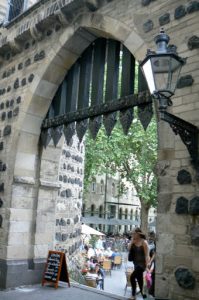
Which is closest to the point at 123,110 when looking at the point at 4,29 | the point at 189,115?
the point at 189,115

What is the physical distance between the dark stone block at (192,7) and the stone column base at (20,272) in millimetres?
5091

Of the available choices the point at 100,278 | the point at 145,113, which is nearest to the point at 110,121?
the point at 145,113

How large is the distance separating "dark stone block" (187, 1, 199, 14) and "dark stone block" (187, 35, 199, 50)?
37 centimetres

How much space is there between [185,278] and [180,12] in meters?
3.23

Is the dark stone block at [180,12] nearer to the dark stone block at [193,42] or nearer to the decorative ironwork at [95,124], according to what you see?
the dark stone block at [193,42]

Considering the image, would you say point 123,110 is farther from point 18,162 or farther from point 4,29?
point 4,29

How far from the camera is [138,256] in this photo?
235 inches

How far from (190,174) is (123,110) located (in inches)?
67.1

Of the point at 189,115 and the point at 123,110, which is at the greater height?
the point at 123,110

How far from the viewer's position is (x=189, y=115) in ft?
13.6

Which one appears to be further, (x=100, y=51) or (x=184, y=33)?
(x=100, y=51)

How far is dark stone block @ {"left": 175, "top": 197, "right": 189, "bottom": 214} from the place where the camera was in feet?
13.1

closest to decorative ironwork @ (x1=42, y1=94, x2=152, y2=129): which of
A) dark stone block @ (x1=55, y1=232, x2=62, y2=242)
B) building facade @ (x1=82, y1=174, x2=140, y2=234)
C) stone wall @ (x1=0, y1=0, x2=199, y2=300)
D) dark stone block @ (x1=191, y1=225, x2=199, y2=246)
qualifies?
stone wall @ (x1=0, y1=0, x2=199, y2=300)

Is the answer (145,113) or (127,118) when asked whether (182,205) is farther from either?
(127,118)
